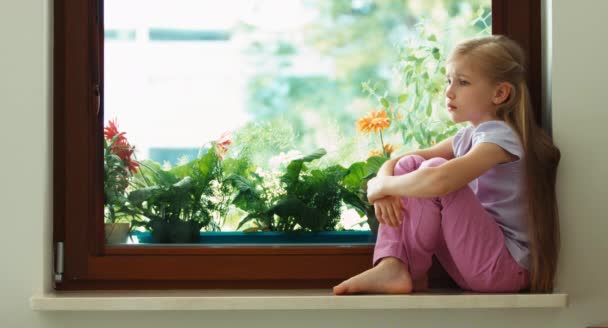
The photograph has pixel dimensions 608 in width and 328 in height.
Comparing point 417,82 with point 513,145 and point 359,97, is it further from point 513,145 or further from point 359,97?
point 513,145

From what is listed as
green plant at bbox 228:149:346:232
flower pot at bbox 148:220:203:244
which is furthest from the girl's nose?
flower pot at bbox 148:220:203:244

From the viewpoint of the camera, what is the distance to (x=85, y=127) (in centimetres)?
215

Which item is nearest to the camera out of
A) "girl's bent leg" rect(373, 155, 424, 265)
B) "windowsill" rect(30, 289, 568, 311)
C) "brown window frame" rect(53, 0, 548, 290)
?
"windowsill" rect(30, 289, 568, 311)

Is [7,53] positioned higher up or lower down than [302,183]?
higher up

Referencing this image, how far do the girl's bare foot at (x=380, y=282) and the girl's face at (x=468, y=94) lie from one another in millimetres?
411

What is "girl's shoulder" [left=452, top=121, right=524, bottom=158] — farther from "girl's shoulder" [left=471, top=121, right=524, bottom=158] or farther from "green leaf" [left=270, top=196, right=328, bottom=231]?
"green leaf" [left=270, top=196, right=328, bottom=231]

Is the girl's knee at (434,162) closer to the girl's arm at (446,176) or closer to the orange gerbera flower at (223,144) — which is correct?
the girl's arm at (446,176)

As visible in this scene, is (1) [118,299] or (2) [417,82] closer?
(1) [118,299]

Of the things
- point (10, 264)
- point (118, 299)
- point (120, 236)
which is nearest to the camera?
point (118, 299)

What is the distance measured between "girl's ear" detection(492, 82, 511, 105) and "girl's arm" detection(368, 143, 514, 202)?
0.14 meters

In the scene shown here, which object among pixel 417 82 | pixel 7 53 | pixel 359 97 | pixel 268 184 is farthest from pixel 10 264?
pixel 417 82

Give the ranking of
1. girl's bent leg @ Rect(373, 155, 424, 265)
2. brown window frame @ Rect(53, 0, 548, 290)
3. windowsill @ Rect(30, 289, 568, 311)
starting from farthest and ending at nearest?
brown window frame @ Rect(53, 0, 548, 290) < girl's bent leg @ Rect(373, 155, 424, 265) < windowsill @ Rect(30, 289, 568, 311)

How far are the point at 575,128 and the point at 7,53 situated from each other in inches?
53.4

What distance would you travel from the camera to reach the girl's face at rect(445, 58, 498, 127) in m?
2.06
